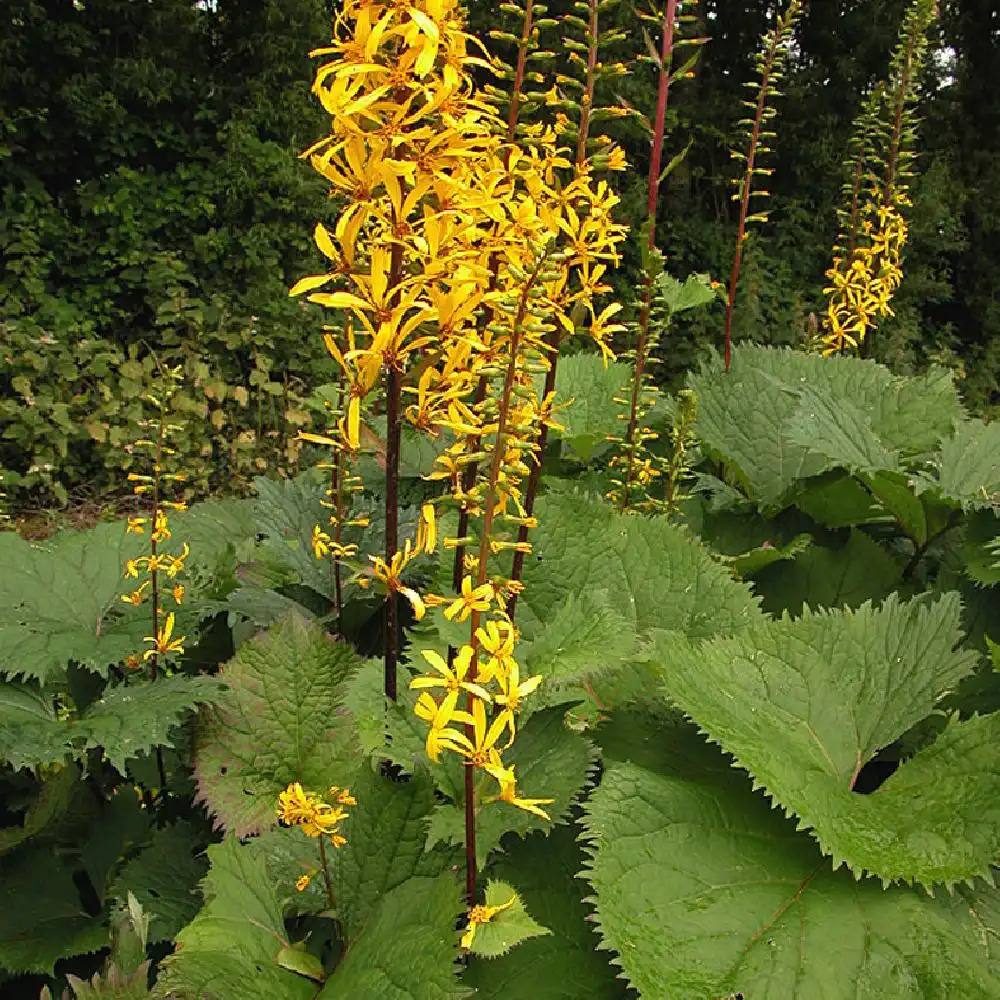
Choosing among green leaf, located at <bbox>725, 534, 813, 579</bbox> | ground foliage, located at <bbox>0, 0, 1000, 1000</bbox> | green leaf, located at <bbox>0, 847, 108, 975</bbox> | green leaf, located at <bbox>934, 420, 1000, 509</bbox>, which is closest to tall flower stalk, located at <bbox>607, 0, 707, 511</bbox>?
ground foliage, located at <bbox>0, 0, 1000, 1000</bbox>

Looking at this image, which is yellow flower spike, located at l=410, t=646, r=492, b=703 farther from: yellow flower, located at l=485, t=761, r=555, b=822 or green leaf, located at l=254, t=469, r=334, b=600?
green leaf, located at l=254, t=469, r=334, b=600

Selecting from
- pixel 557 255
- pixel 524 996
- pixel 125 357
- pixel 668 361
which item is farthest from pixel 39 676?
pixel 668 361

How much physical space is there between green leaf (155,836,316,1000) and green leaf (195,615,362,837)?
20 cm

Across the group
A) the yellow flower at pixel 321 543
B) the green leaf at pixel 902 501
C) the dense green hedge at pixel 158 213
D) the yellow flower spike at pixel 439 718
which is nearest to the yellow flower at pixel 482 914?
the yellow flower spike at pixel 439 718

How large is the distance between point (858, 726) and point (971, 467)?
89 centimetres

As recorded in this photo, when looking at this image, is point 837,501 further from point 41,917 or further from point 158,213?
point 158,213

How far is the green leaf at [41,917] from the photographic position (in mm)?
1595

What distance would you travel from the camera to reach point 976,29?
9.91 metres

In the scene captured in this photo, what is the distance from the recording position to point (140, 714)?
156 centimetres

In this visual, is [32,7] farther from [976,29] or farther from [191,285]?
[976,29]

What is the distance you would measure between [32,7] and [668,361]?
234 inches

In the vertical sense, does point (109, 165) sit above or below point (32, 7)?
below

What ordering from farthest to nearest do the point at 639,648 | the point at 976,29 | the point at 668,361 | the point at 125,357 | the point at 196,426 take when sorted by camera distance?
1. the point at 976,29
2. the point at 668,361
3. the point at 125,357
4. the point at 196,426
5. the point at 639,648

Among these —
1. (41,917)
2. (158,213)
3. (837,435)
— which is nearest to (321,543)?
(41,917)
